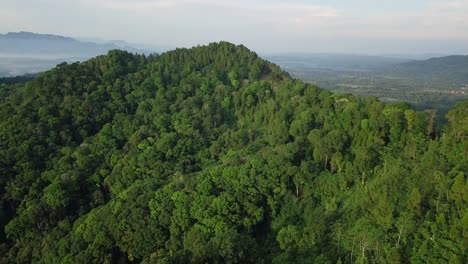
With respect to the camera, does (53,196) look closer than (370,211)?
No

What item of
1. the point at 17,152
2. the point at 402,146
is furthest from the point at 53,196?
the point at 402,146

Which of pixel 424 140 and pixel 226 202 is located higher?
pixel 424 140

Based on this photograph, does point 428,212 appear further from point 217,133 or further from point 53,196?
point 53,196

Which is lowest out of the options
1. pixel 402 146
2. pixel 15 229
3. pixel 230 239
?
pixel 15 229

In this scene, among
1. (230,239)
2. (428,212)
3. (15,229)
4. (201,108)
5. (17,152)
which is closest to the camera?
(428,212)

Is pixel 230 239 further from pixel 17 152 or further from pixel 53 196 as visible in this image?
pixel 17 152

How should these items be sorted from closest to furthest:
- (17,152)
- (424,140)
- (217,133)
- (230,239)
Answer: (230,239) < (424,140) < (17,152) < (217,133)

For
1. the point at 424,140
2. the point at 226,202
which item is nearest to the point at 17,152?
the point at 226,202
